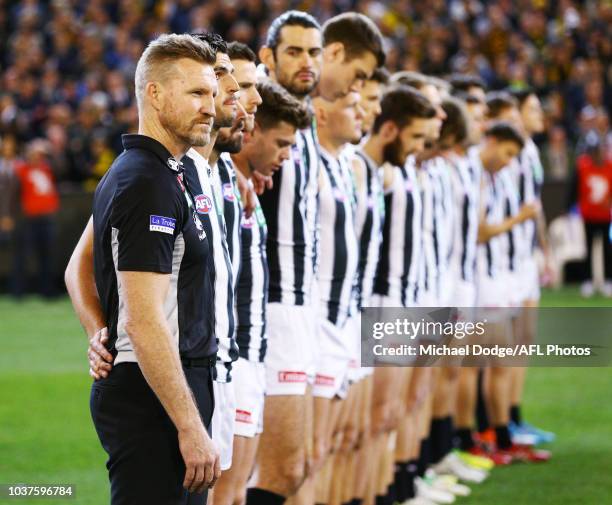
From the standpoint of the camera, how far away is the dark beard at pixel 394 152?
6.21 meters

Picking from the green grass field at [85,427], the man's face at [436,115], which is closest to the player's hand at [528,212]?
the man's face at [436,115]

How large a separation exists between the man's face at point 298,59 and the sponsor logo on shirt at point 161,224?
191cm

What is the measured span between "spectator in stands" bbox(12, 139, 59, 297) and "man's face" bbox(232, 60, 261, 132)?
12129 millimetres

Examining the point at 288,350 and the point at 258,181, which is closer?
the point at 258,181

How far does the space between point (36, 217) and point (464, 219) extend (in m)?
9.51

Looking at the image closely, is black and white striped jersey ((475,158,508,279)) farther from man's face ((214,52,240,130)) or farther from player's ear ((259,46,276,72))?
man's face ((214,52,240,130))

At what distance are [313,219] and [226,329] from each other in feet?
4.34

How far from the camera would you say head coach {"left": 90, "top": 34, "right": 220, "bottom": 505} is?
124 inches

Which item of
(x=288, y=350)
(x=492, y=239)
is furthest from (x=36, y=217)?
(x=288, y=350)

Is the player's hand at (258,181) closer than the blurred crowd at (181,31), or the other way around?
the player's hand at (258,181)

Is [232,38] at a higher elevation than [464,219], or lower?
higher

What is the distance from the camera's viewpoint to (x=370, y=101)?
19.4ft

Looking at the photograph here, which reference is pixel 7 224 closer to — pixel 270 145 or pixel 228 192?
pixel 270 145

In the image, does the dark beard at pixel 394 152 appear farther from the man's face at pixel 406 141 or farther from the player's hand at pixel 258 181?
the player's hand at pixel 258 181
